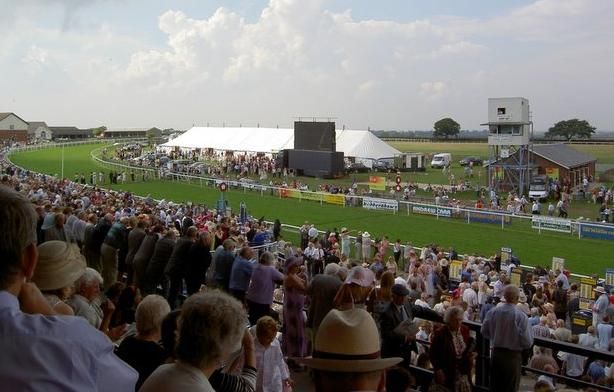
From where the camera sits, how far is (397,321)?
575cm

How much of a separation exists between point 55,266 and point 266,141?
2572 inches

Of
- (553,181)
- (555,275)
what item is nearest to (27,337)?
(555,275)

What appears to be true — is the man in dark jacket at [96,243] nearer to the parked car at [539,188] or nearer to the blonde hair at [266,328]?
the blonde hair at [266,328]

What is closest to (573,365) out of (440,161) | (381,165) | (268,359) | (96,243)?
(268,359)

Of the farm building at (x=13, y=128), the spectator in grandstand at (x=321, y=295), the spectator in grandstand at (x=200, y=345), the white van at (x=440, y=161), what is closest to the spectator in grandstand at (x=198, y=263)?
the spectator in grandstand at (x=321, y=295)

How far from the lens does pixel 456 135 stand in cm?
19362

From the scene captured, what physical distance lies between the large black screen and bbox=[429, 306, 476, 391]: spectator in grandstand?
4826 cm

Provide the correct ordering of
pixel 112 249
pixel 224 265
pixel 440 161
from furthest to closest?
1. pixel 440 161
2. pixel 112 249
3. pixel 224 265

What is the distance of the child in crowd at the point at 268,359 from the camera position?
510 cm

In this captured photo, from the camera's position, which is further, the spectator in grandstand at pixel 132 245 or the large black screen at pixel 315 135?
the large black screen at pixel 315 135

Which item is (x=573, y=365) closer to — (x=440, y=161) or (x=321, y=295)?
(x=321, y=295)

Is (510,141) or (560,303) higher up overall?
(510,141)

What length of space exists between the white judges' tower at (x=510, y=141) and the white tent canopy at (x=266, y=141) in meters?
15.1

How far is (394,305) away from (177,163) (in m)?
59.8
